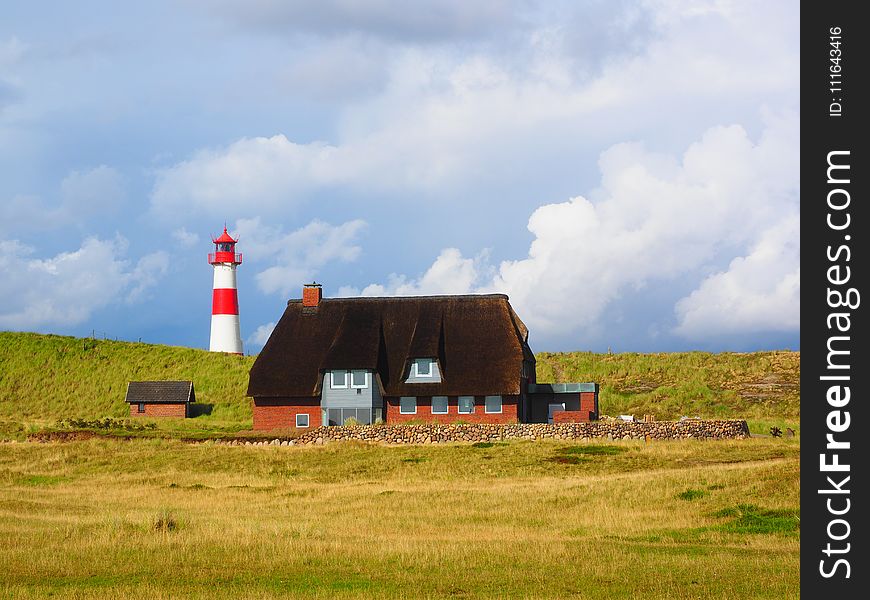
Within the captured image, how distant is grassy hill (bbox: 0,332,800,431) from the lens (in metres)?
77.5

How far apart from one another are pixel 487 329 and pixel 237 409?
2247cm

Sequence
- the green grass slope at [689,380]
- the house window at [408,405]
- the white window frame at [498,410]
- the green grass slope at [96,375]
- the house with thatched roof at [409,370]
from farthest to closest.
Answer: the green grass slope at [96,375] → the green grass slope at [689,380] → the house window at [408,405] → the house with thatched roof at [409,370] → the white window frame at [498,410]

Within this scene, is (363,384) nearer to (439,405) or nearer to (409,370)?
(409,370)

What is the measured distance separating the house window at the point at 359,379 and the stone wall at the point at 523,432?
613cm

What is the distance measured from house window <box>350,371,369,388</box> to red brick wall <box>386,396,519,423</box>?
1794 millimetres

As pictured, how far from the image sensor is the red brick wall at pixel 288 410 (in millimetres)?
67562

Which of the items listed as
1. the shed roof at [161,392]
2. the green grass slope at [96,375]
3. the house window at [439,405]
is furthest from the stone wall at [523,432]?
the shed roof at [161,392]

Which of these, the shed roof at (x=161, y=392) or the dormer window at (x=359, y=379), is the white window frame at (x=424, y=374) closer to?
the dormer window at (x=359, y=379)

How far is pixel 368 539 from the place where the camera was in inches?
969

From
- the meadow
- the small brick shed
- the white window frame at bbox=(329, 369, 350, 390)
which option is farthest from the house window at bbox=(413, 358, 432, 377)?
the small brick shed

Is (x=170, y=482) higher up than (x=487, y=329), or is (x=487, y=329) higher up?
(x=487, y=329)

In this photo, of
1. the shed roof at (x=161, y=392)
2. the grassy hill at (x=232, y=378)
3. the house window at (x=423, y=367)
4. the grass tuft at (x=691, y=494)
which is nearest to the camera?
the grass tuft at (x=691, y=494)
